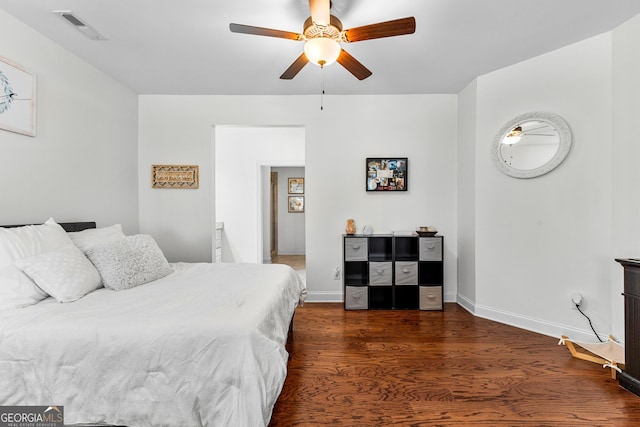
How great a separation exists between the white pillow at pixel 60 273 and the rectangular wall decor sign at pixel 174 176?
191 cm

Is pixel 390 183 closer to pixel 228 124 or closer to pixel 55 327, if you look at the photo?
pixel 228 124

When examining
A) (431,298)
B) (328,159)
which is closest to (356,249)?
(431,298)

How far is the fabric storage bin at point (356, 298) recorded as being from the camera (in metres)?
3.57

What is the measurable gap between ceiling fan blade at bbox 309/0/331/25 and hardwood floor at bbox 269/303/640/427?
227cm

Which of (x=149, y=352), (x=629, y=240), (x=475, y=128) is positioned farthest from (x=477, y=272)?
(x=149, y=352)

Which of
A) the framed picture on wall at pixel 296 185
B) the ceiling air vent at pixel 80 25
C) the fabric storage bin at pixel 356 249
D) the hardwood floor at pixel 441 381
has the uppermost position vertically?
the ceiling air vent at pixel 80 25

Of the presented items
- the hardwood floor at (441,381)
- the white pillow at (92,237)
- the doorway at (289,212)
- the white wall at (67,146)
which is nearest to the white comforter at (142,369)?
the hardwood floor at (441,381)

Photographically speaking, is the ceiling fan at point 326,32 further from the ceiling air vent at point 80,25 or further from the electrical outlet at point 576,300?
the electrical outlet at point 576,300

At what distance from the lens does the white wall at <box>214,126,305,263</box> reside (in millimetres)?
5395

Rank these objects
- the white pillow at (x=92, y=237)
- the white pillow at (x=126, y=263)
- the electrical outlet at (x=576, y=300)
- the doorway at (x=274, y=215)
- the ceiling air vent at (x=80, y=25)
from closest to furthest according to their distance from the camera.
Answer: the white pillow at (x=126, y=263) < the ceiling air vent at (x=80, y=25) < the white pillow at (x=92, y=237) < the electrical outlet at (x=576, y=300) < the doorway at (x=274, y=215)

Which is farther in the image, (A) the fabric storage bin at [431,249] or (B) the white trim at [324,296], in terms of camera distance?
(B) the white trim at [324,296]

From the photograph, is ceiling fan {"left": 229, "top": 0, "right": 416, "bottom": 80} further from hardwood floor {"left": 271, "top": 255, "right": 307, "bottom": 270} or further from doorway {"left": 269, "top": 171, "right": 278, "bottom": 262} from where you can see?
doorway {"left": 269, "top": 171, "right": 278, "bottom": 262}

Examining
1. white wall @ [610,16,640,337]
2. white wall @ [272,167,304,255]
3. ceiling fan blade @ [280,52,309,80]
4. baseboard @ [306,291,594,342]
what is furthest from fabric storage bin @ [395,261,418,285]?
white wall @ [272,167,304,255]

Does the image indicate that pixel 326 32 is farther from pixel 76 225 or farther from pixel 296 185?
pixel 296 185
